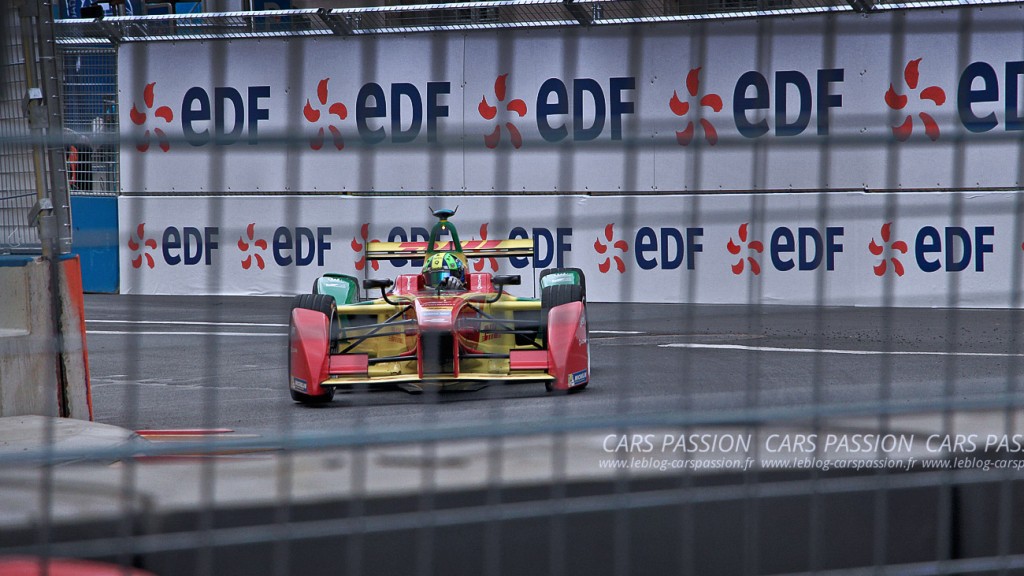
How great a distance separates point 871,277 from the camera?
248 centimetres

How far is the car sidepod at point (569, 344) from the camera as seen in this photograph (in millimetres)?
6543

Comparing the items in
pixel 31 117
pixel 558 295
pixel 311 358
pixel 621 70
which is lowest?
pixel 311 358

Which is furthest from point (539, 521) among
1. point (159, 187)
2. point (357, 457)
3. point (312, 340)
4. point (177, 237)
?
point (312, 340)

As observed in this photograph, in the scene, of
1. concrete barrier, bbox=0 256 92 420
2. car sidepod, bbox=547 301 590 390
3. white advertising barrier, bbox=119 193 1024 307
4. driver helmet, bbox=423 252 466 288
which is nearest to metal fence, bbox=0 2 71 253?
concrete barrier, bbox=0 256 92 420

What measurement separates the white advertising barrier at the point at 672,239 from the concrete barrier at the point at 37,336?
91.8 inches

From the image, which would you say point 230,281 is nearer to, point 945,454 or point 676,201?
point 676,201

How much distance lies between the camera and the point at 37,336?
4.84m

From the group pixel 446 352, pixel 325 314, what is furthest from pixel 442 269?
pixel 446 352

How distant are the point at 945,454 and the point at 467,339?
4.15 m

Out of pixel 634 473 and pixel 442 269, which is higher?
pixel 442 269

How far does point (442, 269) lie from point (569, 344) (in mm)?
1256

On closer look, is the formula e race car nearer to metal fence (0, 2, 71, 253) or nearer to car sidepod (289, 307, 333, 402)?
car sidepod (289, 307, 333, 402)

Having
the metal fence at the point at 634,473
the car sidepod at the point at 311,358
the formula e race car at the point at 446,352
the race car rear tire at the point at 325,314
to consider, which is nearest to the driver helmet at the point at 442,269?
the formula e race car at the point at 446,352

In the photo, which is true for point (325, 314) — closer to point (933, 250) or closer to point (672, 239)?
point (672, 239)
